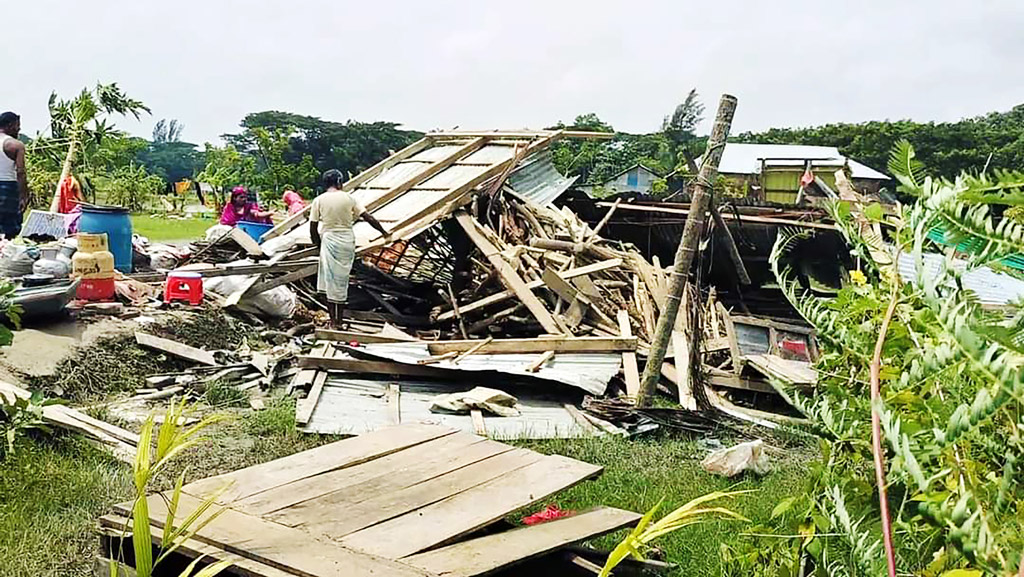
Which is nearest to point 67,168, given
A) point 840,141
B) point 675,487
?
point 675,487

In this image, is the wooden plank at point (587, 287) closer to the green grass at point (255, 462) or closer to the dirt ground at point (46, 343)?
the green grass at point (255, 462)

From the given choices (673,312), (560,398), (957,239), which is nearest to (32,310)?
(560,398)

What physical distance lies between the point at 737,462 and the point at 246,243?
7826mm

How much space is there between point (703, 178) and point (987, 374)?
579 cm

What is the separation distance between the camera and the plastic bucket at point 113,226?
376 inches

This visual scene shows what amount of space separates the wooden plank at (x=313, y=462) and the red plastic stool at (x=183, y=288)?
567 cm

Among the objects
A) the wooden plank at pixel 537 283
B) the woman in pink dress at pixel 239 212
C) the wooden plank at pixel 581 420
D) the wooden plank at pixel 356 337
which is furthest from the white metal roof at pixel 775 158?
the wooden plank at pixel 581 420

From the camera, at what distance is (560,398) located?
757 cm

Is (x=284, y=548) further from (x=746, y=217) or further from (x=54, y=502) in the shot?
(x=746, y=217)

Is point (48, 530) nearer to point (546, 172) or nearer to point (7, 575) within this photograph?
point (7, 575)

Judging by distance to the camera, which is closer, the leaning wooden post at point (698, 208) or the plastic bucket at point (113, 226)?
the leaning wooden post at point (698, 208)

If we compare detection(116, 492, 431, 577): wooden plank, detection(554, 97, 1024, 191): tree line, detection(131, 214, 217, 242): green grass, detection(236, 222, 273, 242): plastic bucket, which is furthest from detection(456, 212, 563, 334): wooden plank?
detection(554, 97, 1024, 191): tree line

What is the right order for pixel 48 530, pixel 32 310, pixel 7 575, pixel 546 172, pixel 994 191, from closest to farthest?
pixel 994 191
pixel 7 575
pixel 48 530
pixel 32 310
pixel 546 172

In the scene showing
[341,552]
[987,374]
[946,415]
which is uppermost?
[987,374]
